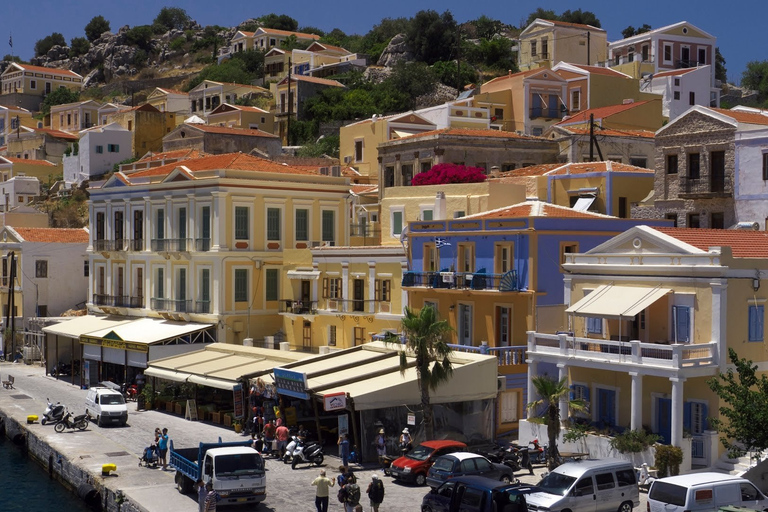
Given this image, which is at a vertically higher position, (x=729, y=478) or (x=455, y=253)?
(x=455, y=253)

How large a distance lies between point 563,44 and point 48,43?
11745 centimetres

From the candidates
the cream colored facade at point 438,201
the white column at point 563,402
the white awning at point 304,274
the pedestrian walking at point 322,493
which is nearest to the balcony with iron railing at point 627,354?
Result: the white column at point 563,402

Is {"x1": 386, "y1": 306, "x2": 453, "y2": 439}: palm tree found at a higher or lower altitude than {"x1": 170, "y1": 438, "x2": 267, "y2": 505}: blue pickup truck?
higher

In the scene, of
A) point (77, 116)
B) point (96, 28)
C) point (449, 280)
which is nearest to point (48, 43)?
point (96, 28)

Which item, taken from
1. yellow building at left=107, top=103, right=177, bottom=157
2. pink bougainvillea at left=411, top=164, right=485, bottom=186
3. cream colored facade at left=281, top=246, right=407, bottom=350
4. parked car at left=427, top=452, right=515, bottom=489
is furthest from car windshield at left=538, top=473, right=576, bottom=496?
yellow building at left=107, top=103, right=177, bottom=157

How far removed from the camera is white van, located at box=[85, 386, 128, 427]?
128ft

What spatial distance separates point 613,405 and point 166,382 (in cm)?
2040

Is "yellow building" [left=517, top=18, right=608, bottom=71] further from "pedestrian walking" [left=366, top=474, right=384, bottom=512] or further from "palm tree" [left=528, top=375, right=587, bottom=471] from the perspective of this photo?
"pedestrian walking" [left=366, top=474, right=384, bottom=512]

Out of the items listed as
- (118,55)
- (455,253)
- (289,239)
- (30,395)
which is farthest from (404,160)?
(118,55)

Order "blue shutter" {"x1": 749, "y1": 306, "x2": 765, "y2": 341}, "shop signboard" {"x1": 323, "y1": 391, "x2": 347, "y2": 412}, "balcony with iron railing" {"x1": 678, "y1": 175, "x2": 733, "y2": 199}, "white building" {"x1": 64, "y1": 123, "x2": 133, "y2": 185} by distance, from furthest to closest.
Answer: "white building" {"x1": 64, "y1": 123, "x2": 133, "y2": 185} < "balcony with iron railing" {"x1": 678, "y1": 175, "x2": 733, "y2": 199} < "shop signboard" {"x1": 323, "y1": 391, "x2": 347, "y2": 412} < "blue shutter" {"x1": 749, "y1": 306, "x2": 765, "y2": 341}

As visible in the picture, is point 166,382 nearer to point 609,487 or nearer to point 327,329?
A: point 327,329

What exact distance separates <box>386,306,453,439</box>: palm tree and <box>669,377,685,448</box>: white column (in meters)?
6.81

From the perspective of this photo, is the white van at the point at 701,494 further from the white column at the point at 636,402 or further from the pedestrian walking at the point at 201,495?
the pedestrian walking at the point at 201,495

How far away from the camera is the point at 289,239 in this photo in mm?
50281
